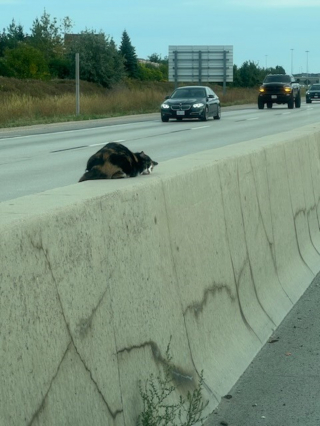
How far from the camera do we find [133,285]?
4.30 m

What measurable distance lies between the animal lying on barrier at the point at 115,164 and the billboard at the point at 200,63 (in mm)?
65062

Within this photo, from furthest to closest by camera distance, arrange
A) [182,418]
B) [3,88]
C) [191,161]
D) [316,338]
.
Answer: [3,88]
[316,338]
[191,161]
[182,418]

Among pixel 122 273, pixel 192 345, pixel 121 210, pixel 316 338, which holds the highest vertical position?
pixel 121 210

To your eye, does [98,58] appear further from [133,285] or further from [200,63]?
[133,285]

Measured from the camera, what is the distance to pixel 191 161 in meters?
6.00

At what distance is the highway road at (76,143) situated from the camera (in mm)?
17469

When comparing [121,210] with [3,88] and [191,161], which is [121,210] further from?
[3,88]

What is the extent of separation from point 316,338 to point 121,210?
9.13 ft

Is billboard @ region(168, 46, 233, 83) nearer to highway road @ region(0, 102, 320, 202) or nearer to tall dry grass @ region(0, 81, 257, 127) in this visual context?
tall dry grass @ region(0, 81, 257, 127)

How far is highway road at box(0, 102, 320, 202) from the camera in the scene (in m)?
17.5

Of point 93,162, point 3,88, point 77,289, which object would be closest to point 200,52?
point 3,88

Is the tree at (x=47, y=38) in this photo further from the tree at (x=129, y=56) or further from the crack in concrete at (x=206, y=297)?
the crack in concrete at (x=206, y=297)

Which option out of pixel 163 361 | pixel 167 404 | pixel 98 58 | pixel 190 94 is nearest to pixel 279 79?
pixel 190 94

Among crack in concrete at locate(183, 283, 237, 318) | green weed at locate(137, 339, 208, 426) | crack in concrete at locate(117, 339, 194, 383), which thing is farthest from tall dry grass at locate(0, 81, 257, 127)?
green weed at locate(137, 339, 208, 426)
